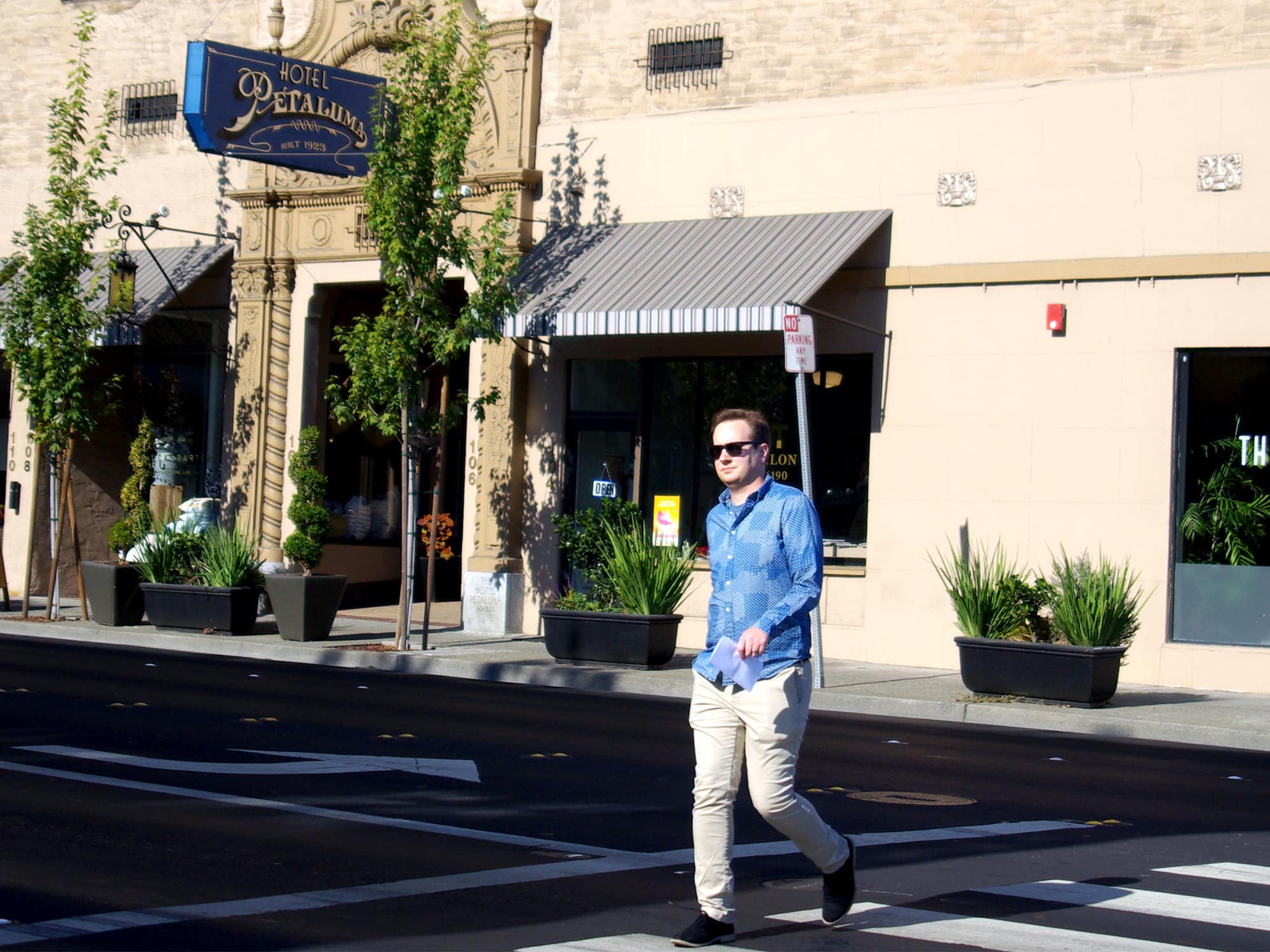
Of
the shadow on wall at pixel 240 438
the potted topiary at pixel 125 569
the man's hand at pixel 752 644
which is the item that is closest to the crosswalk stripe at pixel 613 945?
the man's hand at pixel 752 644

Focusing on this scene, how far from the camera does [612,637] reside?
16.0m

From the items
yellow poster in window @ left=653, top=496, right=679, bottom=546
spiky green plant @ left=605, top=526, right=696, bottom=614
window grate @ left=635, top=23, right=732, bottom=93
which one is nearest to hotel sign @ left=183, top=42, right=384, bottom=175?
window grate @ left=635, top=23, right=732, bottom=93

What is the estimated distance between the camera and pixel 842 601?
17.8 metres

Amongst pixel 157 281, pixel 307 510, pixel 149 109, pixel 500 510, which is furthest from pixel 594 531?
pixel 149 109

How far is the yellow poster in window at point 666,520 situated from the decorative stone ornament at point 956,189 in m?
4.53

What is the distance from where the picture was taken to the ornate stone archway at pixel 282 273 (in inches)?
842

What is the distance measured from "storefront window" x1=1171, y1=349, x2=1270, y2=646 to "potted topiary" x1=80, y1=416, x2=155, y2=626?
11.8 m

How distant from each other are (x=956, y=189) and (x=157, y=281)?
1137 cm

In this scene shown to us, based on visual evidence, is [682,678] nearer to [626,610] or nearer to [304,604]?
[626,610]

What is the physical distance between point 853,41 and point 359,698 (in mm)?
9299

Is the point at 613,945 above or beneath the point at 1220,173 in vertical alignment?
beneath

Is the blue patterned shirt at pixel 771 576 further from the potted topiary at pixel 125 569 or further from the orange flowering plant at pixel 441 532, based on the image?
the orange flowering plant at pixel 441 532

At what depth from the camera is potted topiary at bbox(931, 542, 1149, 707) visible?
1371 centimetres

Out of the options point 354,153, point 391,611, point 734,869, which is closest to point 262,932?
point 734,869
